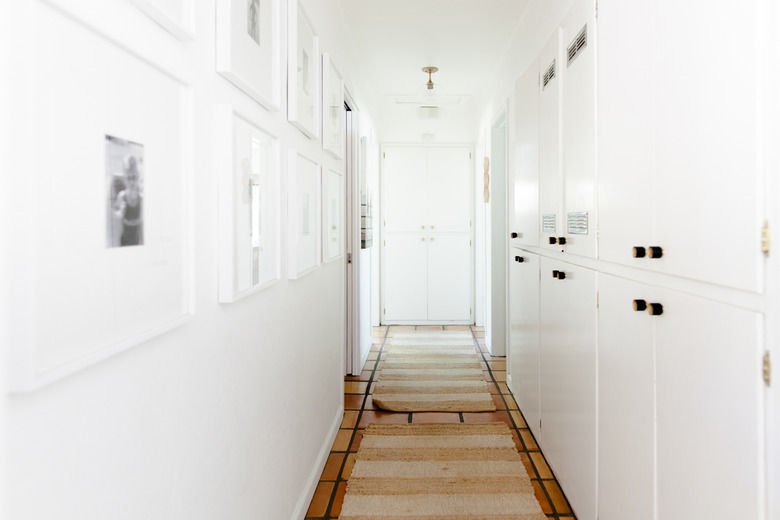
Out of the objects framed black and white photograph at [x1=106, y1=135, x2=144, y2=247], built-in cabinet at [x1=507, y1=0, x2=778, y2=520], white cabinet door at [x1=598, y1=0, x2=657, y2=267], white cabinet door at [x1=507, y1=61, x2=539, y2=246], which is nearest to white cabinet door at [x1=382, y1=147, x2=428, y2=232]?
white cabinet door at [x1=507, y1=61, x2=539, y2=246]

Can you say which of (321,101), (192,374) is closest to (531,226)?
(321,101)

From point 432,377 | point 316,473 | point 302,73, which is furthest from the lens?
point 432,377

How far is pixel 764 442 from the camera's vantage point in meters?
0.93

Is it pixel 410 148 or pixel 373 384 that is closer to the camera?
pixel 373 384

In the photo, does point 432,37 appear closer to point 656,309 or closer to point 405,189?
point 405,189

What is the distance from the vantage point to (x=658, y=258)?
1303 mm

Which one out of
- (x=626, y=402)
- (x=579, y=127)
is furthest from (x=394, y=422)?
(x=579, y=127)

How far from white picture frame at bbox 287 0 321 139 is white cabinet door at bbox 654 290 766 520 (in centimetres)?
132

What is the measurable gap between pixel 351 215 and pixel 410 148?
7.55 feet

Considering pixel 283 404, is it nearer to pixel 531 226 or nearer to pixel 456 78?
pixel 531 226

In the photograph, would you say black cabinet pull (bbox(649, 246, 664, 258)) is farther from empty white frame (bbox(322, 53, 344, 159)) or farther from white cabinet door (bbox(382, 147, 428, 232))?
white cabinet door (bbox(382, 147, 428, 232))

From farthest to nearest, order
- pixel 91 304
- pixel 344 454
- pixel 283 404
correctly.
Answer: pixel 344 454 → pixel 283 404 → pixel 91 304

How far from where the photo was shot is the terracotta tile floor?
2.17m

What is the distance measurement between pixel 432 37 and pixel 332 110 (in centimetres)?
155
